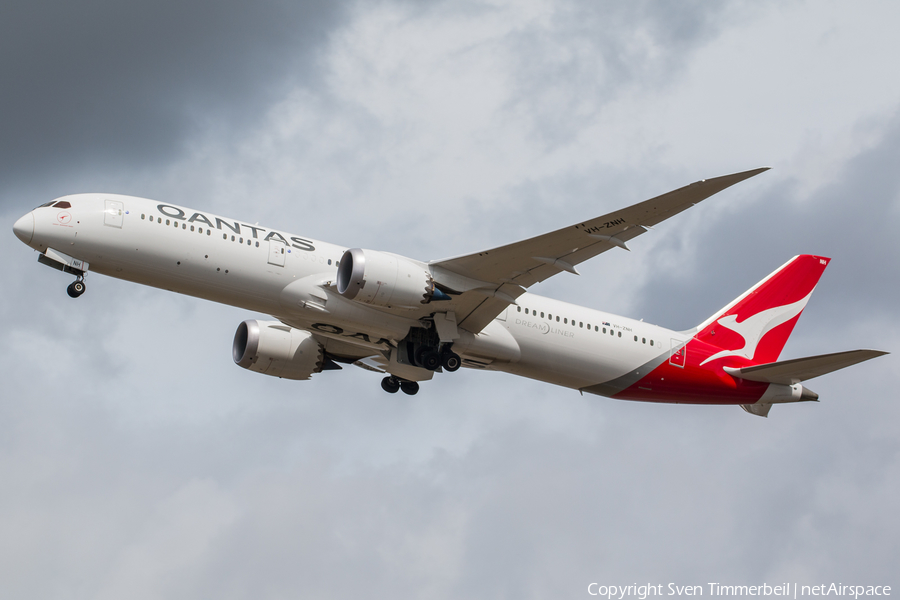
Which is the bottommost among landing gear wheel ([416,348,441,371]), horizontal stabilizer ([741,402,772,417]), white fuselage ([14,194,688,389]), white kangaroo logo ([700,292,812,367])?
landing gear wheel ([416,348,441,371])

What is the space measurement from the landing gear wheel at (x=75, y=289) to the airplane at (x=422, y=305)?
0.13 ft

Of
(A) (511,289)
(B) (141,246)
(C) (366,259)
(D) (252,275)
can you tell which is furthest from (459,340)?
(B) (141,246)

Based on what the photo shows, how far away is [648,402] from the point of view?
38.6 metres

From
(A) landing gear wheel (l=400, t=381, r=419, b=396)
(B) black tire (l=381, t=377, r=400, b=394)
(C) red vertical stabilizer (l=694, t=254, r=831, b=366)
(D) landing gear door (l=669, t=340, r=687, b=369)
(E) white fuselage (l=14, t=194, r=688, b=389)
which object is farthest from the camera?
(B) black tire (l=381, t=377, r=400, b=394)

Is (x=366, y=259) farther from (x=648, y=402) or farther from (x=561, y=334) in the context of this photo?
(x=648, y=402)

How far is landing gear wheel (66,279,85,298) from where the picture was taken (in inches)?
1208

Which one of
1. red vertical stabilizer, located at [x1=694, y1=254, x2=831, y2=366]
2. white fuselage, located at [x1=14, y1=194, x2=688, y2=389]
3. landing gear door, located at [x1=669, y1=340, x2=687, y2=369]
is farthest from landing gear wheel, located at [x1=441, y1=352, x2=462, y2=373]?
red vertical stabilizer, located at [x1=694, y1=254, x2=831, y2=366]

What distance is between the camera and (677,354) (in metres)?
37.6

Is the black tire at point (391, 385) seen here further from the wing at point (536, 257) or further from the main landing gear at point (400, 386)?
the wing at point (536, 257)

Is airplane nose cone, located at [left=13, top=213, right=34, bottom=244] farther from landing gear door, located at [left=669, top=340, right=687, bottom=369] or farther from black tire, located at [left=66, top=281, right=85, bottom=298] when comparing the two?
landing gear door, located at [left=669, top=340, right=687, bottom=369]

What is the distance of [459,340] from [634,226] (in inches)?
318

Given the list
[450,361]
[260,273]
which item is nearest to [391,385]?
[450,361]

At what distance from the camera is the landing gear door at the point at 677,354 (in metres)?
37.4

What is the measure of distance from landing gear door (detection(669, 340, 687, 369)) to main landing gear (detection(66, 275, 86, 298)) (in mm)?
22061
